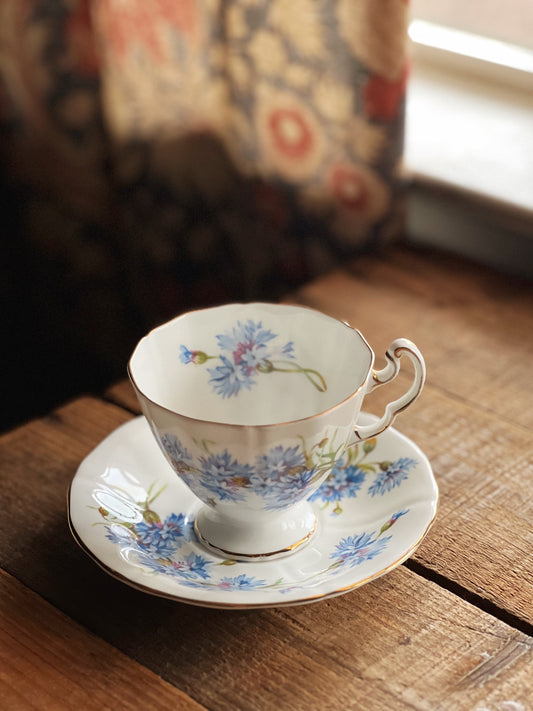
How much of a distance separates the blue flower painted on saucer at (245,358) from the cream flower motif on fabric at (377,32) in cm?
51

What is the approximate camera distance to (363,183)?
3.72ft

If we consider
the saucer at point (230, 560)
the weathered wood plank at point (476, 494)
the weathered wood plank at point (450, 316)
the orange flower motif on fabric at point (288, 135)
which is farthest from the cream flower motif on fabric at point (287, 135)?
the saucer at point (230, 560)

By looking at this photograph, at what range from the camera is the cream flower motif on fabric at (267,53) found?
1126mm

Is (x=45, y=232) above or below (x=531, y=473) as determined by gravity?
below

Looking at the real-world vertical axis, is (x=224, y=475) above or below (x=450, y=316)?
above

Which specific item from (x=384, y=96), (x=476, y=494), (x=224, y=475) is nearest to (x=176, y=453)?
(x=224, y=475)

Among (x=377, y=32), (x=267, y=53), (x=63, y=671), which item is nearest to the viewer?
(x=63, y=671)

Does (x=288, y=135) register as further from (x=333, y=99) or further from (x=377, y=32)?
(x=377, y=32)

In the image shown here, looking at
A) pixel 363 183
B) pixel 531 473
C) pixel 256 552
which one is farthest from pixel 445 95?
pixel 256 552

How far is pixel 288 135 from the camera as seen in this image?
120 centimetres

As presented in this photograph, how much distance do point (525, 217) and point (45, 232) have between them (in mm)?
809

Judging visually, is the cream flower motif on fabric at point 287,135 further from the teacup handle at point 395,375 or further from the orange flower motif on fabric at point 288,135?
the teacup handle at point 395,375

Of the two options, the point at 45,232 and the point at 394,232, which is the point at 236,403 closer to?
the point at 394,232

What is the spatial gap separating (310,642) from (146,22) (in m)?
0.97
